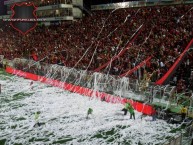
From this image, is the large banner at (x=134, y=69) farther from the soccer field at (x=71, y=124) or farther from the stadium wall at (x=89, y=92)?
the soccer field at (x=71, y=124)

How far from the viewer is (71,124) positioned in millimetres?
20938

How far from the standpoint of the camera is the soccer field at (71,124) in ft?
60.4

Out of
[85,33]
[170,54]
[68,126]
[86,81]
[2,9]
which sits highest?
[2,9]

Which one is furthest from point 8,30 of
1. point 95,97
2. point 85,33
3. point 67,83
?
point 95,97

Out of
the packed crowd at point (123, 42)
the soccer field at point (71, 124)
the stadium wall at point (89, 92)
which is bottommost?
the soccer field at point (71, 124)

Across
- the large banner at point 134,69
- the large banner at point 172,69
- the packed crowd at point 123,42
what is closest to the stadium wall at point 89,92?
the large banner at point 172,69

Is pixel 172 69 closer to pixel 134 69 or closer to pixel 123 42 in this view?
pixel 134 69

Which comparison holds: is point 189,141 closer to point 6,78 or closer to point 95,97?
point 95,97

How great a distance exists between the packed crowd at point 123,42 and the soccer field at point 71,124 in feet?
17.0

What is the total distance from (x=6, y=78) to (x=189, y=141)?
94.2 feet

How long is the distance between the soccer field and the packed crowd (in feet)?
17.0

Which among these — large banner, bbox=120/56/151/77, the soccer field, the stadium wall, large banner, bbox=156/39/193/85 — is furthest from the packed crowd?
the soccer field

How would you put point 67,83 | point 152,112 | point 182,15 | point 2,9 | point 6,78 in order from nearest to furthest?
1. point 152,112
2. point 67,83
3. point 182,15
4. point 6,78
5. point 2,9

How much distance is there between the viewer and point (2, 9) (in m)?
82.2
